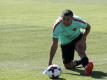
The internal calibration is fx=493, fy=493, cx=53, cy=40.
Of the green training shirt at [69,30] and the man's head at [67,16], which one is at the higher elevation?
the man's head at [67,16]

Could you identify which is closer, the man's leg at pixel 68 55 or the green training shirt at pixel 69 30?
the green training shirt at pixel 69 30

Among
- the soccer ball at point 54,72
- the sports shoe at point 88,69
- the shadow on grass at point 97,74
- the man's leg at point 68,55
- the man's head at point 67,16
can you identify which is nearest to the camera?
the soccer ball at point 54,72

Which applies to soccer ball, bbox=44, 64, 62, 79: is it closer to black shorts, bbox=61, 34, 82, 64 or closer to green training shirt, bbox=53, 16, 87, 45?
green training shirt, bbox=53, 16, 87, 45

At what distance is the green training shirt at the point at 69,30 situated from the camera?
12039 mm

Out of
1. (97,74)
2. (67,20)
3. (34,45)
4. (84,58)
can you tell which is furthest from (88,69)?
(34,45)

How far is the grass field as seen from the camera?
1184 centimetres

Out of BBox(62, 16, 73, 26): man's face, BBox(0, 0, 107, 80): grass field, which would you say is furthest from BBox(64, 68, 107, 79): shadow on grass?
BBox(62, 16, 73, 26): man's face

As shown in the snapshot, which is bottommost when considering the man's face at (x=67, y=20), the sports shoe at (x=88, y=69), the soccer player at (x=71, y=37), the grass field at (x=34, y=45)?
the grass field at (x=34, y=45)

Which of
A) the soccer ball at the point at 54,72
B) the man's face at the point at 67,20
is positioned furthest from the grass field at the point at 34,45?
the man's face at the point at 67,20

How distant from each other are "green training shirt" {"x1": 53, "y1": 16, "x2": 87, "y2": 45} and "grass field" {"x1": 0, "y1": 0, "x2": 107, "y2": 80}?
33.6 inches

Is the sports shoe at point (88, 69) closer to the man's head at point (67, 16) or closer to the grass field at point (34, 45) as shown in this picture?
the grass field at point (34, 45)

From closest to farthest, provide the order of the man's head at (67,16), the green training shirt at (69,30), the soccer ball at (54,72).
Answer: the soccer ball at (54,72) < the man's head at (67,16) < the green training shirt at (69,30)

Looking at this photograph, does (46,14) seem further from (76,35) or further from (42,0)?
(76,35)

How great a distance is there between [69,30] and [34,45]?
4521 millimetres
